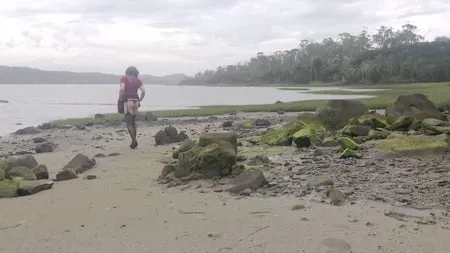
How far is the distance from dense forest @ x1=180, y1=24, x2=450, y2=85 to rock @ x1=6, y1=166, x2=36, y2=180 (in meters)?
97.8

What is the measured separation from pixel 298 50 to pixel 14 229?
18640 cm

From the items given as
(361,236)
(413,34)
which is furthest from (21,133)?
(413,34)

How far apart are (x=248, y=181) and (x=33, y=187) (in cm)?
328

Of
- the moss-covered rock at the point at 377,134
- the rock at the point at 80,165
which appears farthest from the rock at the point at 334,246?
the moss-covered rock at the point at 377,134

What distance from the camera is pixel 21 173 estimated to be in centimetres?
945

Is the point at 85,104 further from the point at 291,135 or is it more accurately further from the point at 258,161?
the point at 258,161

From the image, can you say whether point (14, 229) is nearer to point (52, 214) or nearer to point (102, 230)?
point (52, 214)

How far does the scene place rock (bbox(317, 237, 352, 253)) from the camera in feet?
16.1

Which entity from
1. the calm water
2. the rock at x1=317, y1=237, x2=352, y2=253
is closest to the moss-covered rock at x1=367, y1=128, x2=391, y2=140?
the rock at x1=317, y1=237, x2=352, y2=253

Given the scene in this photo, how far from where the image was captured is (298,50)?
188 meters

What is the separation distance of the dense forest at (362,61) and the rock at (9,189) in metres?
98.9

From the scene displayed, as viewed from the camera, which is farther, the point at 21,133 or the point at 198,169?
the point at 21,133

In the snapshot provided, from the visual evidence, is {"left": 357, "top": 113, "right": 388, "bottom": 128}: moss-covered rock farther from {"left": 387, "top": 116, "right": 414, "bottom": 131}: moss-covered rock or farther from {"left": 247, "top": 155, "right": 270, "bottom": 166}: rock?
{"left": 247, "top": 155, "right": 270, "bottom": 166}: rock

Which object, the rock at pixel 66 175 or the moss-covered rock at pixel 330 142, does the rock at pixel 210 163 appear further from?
the moss-covered rock at pixel 330 142
